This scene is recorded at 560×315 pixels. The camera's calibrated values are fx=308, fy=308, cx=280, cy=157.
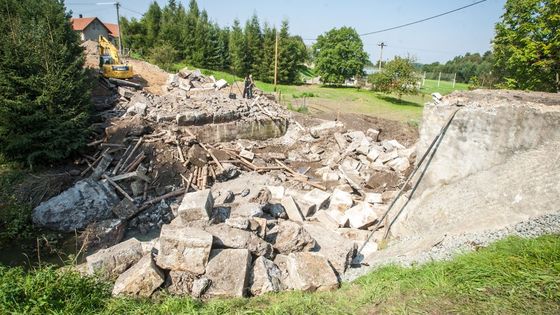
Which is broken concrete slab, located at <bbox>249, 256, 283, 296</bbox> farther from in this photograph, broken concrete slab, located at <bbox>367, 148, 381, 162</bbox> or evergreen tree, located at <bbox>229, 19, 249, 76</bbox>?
evergreen tree, located at <bbox>229, 19, 249, 76</bbox>

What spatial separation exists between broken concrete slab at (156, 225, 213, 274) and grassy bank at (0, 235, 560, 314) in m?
0.57

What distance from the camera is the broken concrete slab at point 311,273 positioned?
541 centimetres

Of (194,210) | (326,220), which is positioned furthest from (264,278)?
(326,220)

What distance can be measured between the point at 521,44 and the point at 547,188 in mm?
14491

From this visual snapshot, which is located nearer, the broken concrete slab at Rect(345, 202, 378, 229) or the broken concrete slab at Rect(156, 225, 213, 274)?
the broken concrete slab at Rect(156, 225, 213, 274)

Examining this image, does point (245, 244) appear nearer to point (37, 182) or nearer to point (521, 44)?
point (37, 182)

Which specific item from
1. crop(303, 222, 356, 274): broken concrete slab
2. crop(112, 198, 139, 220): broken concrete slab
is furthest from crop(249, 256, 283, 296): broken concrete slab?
crop(112, 198, 139, 220): broken concrete slab

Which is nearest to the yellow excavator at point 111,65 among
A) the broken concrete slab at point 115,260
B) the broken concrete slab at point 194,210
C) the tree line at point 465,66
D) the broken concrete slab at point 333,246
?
the broken concrete slab at point 194,210

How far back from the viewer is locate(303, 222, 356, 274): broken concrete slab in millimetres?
6395

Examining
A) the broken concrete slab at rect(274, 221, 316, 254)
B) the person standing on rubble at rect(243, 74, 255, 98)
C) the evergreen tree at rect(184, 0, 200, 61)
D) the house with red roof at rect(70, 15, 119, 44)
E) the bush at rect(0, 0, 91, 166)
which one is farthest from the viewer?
the house with red roof at rect(70, 15, 119, 44)

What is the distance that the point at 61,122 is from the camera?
37.7 ft

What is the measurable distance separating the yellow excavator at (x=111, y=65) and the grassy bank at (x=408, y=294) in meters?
17.2

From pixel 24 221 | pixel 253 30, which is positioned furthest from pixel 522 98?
pixel 253 30

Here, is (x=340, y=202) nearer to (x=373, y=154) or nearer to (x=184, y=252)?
(x=373, y=154)
